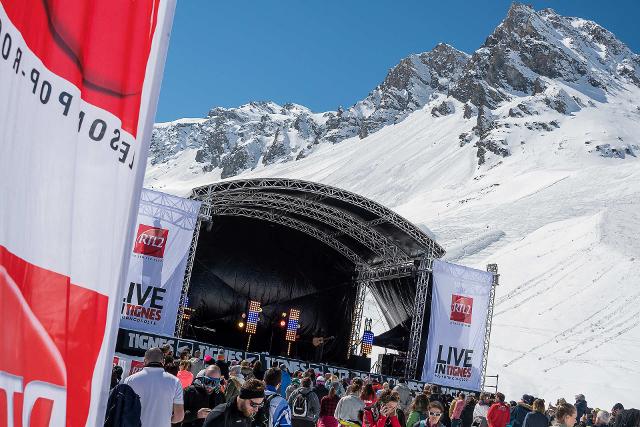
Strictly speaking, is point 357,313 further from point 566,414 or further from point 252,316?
point 566,414

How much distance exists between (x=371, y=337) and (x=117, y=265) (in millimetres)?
23147

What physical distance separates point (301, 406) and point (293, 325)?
18.6 m

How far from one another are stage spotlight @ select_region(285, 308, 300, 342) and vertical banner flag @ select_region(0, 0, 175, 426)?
78.8ft

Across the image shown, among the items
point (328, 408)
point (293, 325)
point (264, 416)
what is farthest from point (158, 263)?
point (264, 416)

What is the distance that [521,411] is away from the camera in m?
9.26

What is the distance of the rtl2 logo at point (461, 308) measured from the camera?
20.5 m

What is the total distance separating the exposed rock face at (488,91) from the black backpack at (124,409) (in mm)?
90915

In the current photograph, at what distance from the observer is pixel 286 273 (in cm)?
2736

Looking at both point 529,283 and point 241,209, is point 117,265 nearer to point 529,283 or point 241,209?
point 241,209

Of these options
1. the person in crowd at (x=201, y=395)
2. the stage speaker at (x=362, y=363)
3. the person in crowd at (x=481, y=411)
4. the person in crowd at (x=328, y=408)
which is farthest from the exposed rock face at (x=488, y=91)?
the person in crowd at (x=201, y=395)

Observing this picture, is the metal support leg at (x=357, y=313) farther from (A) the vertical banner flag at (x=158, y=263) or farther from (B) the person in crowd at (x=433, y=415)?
(B) the person in crowd at (x=433, y=415)

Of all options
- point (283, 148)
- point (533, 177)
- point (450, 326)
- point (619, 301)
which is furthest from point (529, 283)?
point (283, 148)

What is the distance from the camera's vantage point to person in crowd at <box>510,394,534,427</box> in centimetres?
886

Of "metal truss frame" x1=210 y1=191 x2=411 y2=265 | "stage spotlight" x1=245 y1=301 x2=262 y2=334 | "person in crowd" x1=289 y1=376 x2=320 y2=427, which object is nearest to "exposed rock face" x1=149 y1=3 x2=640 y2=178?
"metal truss frame" x1=210 y1=191 x2=411 y2=265
